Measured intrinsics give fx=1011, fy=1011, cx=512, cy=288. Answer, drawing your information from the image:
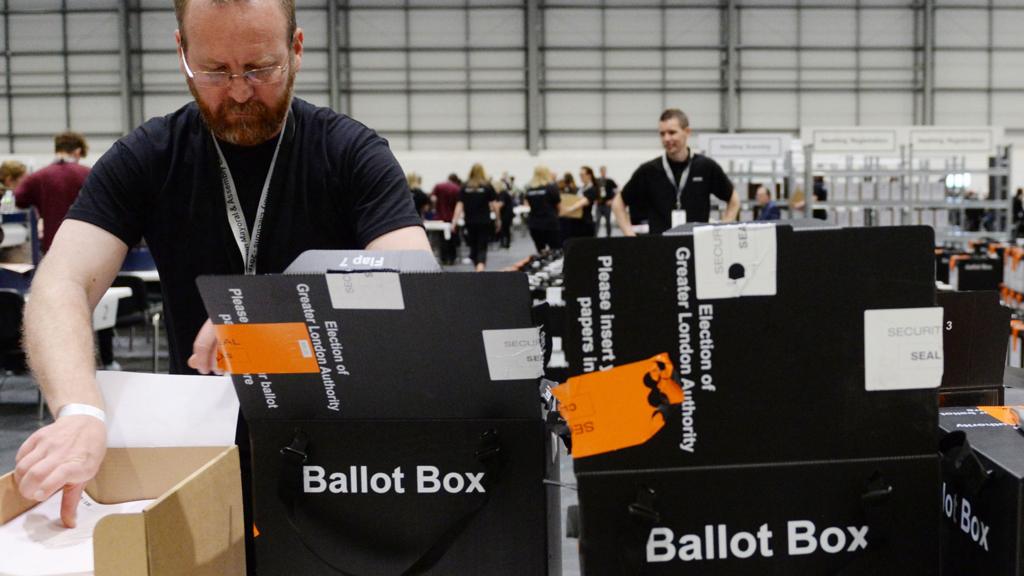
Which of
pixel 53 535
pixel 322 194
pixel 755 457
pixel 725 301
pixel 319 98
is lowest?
pixel 53 535

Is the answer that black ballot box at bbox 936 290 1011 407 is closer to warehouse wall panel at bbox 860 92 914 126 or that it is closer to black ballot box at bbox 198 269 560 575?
black ballot box at bbox 198 269 560 575

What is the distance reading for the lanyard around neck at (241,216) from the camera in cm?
140

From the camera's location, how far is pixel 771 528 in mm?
993

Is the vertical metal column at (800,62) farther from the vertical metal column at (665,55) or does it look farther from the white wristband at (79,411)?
the white wristband at (79,411)

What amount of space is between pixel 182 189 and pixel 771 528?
91cm

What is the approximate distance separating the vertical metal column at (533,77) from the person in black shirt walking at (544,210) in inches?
304

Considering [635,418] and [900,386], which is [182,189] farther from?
[900,386]

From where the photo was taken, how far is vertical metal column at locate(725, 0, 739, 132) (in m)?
18.6

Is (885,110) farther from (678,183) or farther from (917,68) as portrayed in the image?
(678,183)

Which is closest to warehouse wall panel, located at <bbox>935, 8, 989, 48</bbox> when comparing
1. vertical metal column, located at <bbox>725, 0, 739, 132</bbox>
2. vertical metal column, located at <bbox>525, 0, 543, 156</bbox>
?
vertical metal column, located at <bbox>725, 0, 739, 132</bbox>

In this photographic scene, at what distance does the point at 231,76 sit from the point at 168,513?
21.4 inches

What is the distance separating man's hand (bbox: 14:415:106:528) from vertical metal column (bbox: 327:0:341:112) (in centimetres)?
1805

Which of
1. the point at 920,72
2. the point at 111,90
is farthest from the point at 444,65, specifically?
the point at 920,72

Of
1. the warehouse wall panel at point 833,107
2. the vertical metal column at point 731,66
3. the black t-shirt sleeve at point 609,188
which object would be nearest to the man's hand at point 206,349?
the black t-shirt sleeve at point 609,188
